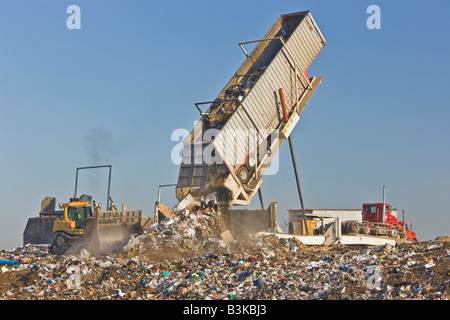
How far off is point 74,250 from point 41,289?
4567mm

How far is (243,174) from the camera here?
13.1 m

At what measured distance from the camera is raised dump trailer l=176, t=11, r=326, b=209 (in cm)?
1273

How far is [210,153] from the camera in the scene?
12.6m

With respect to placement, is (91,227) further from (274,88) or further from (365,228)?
(365,228)

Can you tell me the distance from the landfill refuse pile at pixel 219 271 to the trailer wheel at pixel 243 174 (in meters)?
1.16

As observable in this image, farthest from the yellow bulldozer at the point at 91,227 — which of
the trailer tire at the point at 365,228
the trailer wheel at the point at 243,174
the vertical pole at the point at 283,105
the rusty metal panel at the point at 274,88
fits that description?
the trailer tire at the point at 365,228

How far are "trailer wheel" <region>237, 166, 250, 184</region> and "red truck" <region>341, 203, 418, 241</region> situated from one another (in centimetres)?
499

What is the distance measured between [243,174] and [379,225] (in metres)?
7.01

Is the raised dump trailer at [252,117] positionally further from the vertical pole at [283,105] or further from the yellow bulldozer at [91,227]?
the yellow bulldozer at [91,227]

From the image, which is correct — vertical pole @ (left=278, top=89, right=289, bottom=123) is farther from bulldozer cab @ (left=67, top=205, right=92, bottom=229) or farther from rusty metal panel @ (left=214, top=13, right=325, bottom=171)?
bulldozer cab @ (left=67, top=205, right=92, bottom=229)

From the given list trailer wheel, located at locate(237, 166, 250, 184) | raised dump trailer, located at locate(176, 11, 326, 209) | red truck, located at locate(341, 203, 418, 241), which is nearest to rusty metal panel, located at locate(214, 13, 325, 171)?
raised dump trailer, located at locate(176, 11, 326, 209)
